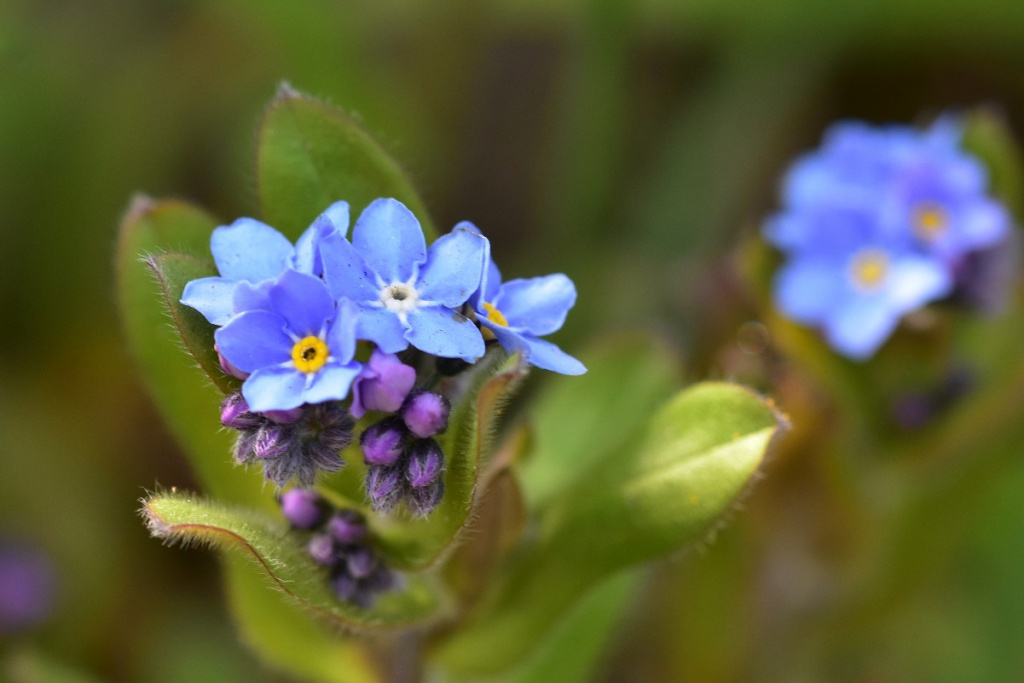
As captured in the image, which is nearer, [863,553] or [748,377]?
[748,377]

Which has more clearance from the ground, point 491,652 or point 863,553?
point 863,553

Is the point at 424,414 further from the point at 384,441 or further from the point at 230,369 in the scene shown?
the point at 230,369

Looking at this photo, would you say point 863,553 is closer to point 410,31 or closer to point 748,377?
point 748,377

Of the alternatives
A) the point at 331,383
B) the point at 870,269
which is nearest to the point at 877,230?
the point at 870,269

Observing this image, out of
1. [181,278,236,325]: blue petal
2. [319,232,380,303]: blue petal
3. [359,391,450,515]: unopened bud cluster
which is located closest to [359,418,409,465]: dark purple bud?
[359,391,450,515]: unopened bud cluster

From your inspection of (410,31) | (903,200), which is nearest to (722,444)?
→ (903,200)

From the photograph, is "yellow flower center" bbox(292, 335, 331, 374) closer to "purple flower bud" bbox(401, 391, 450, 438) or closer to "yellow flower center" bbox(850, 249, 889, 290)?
"purple flower bud" bbox(401, 391, 450, 438)

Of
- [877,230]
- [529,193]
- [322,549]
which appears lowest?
[322,549]
